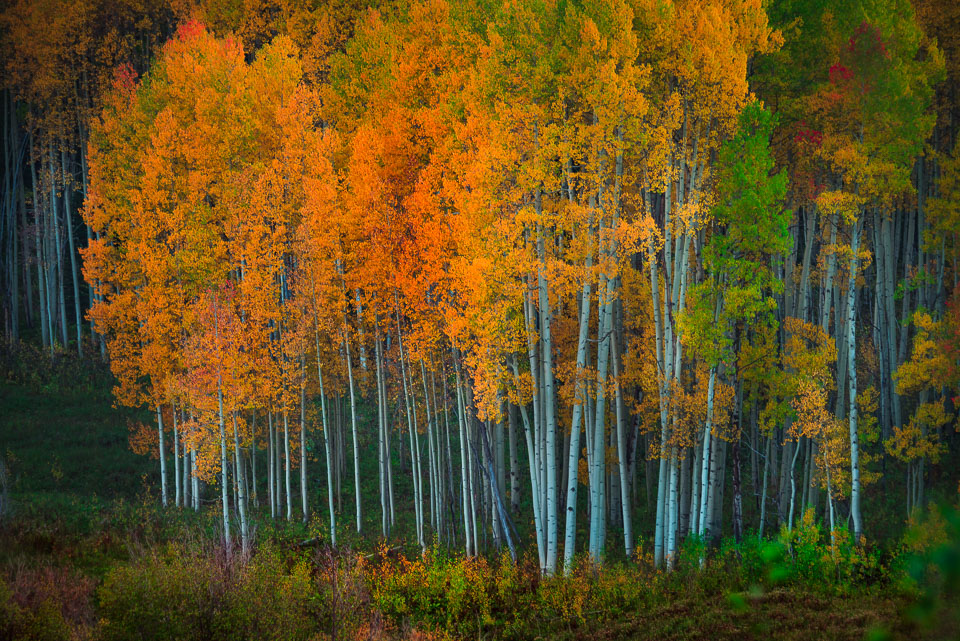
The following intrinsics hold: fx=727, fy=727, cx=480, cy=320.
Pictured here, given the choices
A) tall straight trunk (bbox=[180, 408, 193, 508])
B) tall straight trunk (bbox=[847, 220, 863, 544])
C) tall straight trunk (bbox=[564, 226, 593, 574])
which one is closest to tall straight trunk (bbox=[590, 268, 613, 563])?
tall straight trunk (bbox=[564, 226, 593, 574])

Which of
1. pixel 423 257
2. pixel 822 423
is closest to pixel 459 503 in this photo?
pixel 423 257

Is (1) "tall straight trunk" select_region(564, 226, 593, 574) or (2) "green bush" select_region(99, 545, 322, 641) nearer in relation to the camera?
(2) "green bush" select_region(99, 545, 322, 641)

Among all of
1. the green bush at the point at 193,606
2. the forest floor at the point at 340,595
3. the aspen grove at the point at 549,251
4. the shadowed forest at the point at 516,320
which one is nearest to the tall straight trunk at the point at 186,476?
the aspen grove at the point at 549,251

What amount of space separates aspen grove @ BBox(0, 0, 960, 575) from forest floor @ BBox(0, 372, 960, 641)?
1791 mm

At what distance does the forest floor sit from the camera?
829 cm

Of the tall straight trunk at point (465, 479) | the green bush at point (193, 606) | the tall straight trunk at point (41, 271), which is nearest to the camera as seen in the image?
the green bush at point (193, 606)

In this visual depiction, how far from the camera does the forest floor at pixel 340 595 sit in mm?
8289

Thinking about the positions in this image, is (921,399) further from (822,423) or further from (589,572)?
(589,572)

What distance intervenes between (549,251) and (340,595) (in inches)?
333

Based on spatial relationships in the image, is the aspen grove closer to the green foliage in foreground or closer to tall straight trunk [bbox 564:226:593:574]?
tall straight trunk [bbox 564:226:593:574]

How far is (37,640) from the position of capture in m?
7.91

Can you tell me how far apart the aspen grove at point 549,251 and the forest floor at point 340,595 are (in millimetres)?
1791

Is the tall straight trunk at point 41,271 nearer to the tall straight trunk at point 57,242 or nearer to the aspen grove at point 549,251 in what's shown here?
the tall straight trunk at point 57,242

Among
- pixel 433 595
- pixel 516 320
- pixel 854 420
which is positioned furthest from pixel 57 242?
pixel 854 420
